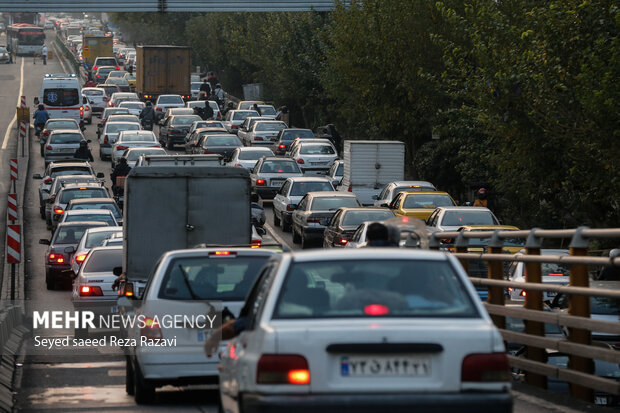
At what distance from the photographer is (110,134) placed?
5388 centimetres

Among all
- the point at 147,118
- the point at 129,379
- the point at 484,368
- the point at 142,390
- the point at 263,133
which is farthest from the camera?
the point at 147,118

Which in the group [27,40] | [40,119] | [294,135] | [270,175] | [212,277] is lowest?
[270,175]

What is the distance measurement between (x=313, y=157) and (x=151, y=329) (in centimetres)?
3462

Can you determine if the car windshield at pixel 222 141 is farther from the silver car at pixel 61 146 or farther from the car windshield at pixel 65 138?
the car windshield at pixel 65 138

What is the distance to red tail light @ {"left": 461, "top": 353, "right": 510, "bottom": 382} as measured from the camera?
6.86m

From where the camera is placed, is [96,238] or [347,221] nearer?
[96,238]

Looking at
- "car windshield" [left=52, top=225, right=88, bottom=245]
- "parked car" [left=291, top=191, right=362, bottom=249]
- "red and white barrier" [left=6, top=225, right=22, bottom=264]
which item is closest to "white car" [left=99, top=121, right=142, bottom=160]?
"parked car" [left=291, top=191, right=362, bottom=249]

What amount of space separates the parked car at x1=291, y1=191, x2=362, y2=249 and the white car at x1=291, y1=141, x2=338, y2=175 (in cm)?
1154

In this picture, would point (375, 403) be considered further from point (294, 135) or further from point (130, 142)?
point (294, 135)

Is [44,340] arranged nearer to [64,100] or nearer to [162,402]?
[162,402]

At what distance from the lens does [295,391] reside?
681 centimetres

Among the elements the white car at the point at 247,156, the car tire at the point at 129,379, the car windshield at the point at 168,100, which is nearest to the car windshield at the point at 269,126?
the white car at the point at 247,156

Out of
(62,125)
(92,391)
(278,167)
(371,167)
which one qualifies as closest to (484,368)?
(92,391)

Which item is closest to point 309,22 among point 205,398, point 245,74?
point 245,74
